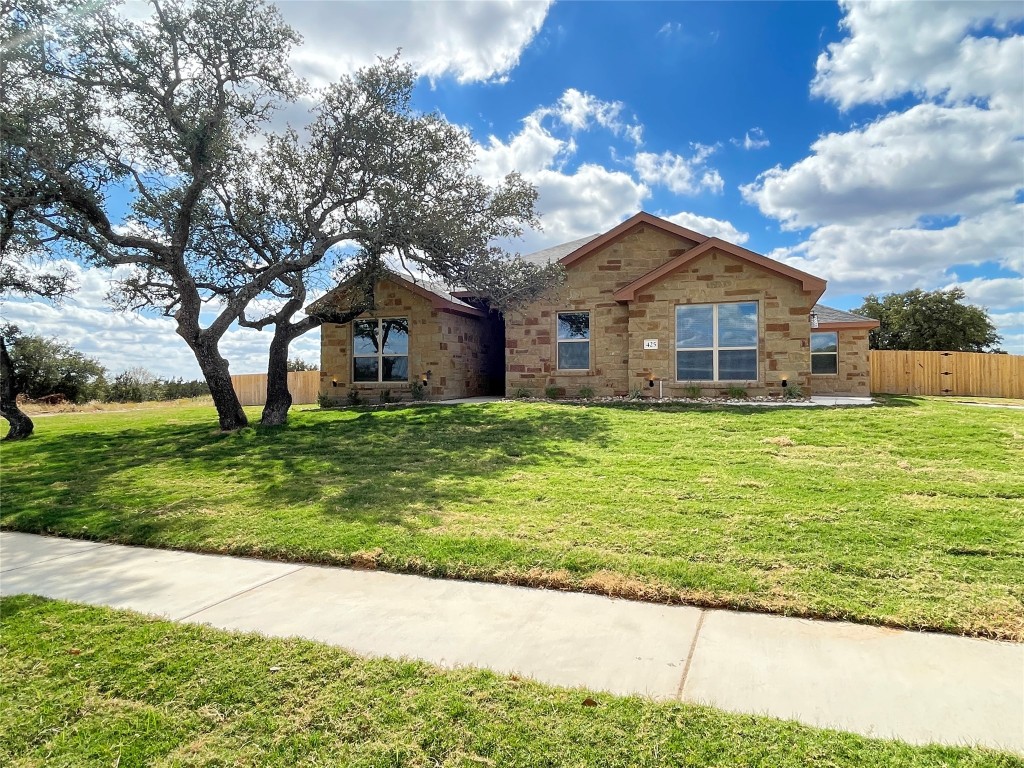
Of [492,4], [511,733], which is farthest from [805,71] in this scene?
[511,733]

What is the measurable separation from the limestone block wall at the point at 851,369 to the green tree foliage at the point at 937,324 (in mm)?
13262

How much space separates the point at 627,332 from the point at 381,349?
24.4 ft

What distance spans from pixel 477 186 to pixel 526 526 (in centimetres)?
1097

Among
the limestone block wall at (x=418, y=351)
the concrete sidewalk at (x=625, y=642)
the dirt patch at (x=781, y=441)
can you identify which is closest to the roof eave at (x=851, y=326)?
the dirt patch at (x=781, y=441)

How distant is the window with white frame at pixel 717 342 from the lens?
1322cm

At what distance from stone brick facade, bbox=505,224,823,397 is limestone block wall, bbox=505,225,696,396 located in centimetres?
3

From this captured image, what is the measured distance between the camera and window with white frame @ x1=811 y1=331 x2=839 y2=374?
1828cm

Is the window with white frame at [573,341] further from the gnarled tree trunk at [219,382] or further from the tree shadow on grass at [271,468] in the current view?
the gnarled tree trunk at [219,382]

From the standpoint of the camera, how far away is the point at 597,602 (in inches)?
139

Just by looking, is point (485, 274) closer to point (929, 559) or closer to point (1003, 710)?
point (929, 559)

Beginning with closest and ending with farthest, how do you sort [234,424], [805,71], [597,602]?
[597,602]
[805,71]
[234,424]

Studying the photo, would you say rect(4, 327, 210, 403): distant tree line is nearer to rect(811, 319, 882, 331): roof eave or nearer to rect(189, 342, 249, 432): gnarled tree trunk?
rect(189, 342, 249, 432): gnarled tree trunk

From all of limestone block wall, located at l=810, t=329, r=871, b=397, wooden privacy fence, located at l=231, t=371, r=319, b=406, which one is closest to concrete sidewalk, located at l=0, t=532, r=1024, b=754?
limestone block wall, located at l=810, t=329, r=871, b=397

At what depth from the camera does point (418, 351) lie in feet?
53.1
